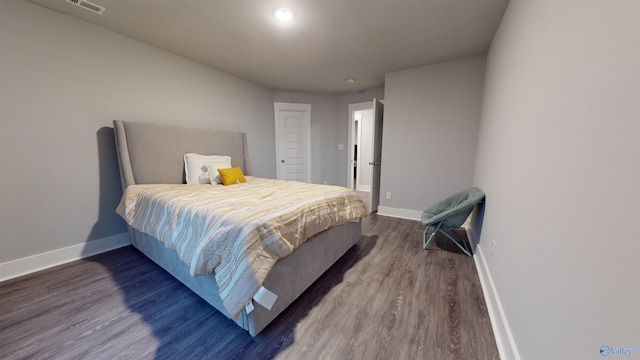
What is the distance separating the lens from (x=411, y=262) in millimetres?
2227

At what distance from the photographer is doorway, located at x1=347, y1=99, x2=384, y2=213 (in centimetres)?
376

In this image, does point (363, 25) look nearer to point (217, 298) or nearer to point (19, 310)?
point (217, 298)

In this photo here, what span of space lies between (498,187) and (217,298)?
235 centimetres

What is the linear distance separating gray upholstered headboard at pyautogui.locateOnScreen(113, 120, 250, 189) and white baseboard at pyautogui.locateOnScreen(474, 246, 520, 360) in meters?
3.54

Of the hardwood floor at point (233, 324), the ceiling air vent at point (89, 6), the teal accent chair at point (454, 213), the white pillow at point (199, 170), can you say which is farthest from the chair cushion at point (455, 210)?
the ceiling air vent at point (89, 6)

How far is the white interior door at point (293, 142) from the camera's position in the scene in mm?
4809

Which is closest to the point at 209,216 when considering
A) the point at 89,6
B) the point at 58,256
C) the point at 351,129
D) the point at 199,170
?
the point at 199,170

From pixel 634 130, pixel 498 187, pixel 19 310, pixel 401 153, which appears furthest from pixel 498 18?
pixel 19 310

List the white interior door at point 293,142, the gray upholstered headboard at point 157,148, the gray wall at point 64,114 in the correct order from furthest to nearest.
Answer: the white interior door at point 293,142
the gray upholstered headboard at point 157,148
the gray wall at point 64,114

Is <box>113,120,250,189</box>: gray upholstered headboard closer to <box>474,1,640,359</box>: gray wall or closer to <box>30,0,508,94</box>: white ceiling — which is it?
<box>30,0,508,94</box>: white ceiling

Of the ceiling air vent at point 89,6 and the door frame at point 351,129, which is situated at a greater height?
the ceiling air vent at point 89,6

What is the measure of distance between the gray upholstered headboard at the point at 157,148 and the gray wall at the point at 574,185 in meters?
3.48

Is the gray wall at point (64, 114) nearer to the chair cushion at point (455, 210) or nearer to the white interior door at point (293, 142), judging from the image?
the white interior door at point (293, 142)

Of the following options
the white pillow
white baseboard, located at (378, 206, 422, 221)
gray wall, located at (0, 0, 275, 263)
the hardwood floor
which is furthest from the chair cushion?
gray wall, located at (0, 0, 275, 263)
